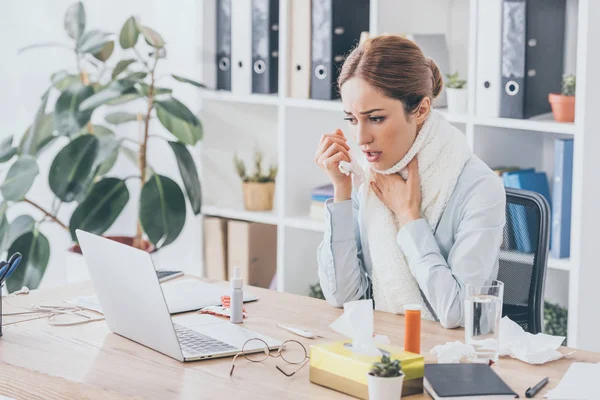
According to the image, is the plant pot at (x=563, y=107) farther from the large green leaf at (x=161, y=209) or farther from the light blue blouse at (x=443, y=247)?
the large green leaf at (x=161, y=209)

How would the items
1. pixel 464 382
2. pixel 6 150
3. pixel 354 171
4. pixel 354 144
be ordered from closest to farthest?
pixel 464 382
pixel 354 171
pixel 6 150
pixel 354 144

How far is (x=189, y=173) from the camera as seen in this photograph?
11.0 feet

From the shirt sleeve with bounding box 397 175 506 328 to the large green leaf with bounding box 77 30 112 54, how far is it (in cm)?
161

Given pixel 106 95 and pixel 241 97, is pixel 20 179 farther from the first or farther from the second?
pixel 241 97

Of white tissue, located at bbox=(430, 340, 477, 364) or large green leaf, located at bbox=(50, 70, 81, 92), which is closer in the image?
white tissue, located at bbox=(430, 340, 477, 364)

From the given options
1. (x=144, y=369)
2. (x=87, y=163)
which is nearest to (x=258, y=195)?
(x=87, y=163)

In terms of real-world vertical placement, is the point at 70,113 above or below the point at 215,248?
above

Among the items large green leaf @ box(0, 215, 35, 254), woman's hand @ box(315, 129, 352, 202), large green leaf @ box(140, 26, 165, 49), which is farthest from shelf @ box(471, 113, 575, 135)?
large green leaf @ box(0, 215, 35, 254)

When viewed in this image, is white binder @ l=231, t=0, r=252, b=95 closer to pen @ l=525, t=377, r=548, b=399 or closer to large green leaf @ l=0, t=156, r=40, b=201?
large green leaf @ l=0, t=156, r=40, b=201

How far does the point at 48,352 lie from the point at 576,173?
5.18 ft

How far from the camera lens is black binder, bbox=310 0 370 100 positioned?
3180 millimetres

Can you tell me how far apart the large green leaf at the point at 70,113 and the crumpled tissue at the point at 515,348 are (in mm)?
1861

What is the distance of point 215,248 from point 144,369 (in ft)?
6.56

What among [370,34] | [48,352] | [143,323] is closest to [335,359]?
[143,323]
